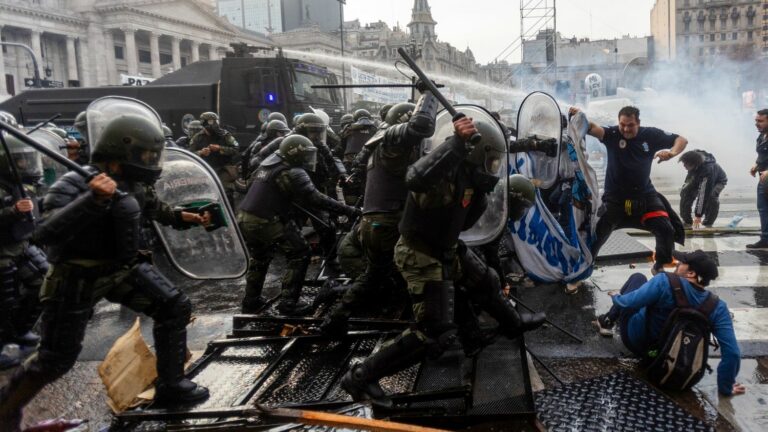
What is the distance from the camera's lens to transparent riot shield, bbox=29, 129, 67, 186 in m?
5.55

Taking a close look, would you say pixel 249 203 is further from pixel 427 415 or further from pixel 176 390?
pixel 427 415

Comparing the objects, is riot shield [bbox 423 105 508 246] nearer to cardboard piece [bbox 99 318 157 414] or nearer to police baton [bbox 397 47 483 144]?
police baton [bbox 397 47 483 144]

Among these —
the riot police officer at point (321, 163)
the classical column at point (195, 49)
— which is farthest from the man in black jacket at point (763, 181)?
the classical column at point (195, 49)

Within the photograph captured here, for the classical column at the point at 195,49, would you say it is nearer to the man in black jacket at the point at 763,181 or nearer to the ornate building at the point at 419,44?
the ornate building at the point at 419,44

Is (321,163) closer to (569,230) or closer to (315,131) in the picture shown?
(315,131)

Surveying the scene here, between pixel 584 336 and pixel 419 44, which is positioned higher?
pixel 419 44

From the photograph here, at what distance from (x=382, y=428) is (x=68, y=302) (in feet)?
6.09

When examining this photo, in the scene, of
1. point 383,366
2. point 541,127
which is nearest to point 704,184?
point 541,127

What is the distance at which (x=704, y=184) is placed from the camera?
29.9 ft

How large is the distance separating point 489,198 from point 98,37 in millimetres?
70169

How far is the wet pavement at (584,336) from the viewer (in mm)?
3662

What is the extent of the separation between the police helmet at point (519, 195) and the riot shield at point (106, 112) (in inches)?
110

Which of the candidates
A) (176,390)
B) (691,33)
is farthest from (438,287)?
(691,33)

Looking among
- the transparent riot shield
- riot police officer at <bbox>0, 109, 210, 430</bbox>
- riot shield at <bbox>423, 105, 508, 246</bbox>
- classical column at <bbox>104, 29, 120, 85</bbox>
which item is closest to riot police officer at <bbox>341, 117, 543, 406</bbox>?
riot shield at <bbox>423, 105, 508, 246</bbox>
